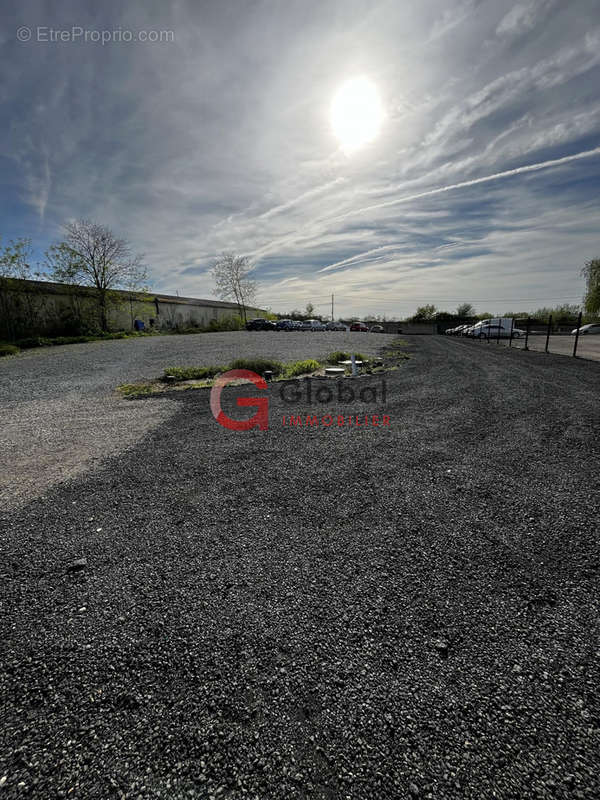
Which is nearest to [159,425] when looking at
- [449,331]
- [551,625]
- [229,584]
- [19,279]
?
[229,584]

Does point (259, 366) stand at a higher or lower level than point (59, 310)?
lower

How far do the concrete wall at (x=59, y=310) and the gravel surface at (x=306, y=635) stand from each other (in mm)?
24300

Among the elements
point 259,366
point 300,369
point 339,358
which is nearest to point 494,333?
point 339,358

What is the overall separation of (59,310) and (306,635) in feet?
95.2

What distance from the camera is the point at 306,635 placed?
65.2 inches

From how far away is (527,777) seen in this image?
3.70 ft

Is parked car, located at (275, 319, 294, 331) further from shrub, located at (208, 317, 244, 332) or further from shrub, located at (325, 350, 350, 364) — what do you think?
shrub, located at (325, 350, 350, 364)

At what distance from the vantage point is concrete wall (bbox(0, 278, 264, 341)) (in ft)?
66.9

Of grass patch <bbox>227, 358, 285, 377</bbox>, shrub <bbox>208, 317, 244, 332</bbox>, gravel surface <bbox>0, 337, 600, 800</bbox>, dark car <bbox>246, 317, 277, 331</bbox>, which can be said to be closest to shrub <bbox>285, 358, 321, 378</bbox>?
grass patch <bbox>227, 358, 285, 377</bbox>

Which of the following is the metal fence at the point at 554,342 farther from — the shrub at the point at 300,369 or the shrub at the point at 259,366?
the shrub at the point at 259,366

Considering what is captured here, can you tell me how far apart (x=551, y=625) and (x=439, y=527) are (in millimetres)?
839

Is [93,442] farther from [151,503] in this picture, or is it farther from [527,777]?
[527,777]

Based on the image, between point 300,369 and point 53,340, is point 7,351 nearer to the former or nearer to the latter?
point 53,340

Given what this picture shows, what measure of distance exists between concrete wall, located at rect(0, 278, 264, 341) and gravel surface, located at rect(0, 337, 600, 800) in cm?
2430
